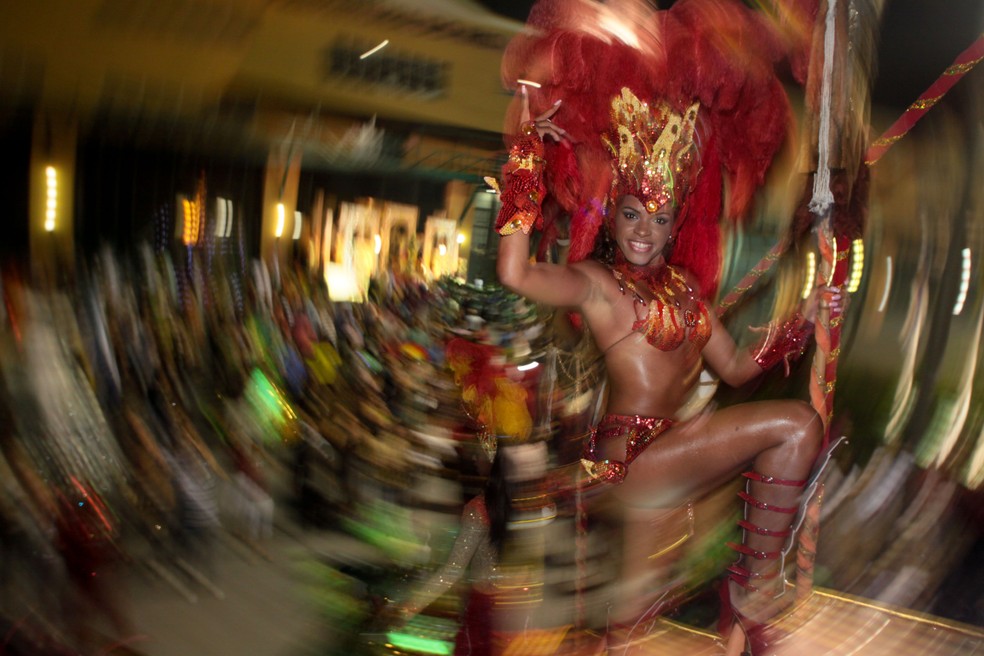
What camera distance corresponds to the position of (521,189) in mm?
1311

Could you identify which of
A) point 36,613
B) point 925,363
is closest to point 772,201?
point 925,363

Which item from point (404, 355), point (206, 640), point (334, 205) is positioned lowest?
point (206, 640)

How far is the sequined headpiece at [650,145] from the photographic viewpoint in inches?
56.8

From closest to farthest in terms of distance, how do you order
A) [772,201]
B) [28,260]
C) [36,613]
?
[28,260] → [36,613] → [772,201]

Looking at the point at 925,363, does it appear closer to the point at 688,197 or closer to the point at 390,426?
the point at 688,197

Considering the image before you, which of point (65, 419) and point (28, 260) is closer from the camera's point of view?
point (28, 260)

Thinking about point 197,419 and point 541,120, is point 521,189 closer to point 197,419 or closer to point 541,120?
point 541,120

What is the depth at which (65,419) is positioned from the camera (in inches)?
52.5

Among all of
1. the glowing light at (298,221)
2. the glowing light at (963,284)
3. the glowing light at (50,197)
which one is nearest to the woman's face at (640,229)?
the glowing light at (963,284)

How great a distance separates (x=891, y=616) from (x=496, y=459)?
900 mm

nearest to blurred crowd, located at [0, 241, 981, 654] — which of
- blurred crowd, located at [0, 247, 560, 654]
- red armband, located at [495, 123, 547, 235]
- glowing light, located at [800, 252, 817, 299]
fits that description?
blurred crowd, located at [0, 247, 560, 654]

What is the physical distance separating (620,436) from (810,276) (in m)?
0.48

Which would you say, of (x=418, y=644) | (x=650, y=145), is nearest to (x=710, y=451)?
(x=650, y=145)

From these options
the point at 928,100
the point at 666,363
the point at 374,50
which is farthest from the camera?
the point at 666,363
